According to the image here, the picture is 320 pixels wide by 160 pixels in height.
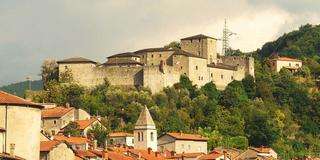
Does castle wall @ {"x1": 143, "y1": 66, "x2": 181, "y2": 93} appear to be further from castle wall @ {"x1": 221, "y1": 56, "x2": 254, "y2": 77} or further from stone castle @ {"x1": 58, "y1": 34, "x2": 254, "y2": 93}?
castle wall @ {"x1": 221, "y1": 56, "x2": 254, "y2": 77}

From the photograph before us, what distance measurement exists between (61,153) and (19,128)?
4.66 meters

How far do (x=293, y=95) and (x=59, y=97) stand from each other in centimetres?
3038

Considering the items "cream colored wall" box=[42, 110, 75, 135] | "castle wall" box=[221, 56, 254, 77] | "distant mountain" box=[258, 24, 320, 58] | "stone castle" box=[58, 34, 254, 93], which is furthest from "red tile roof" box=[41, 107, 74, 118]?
"distant mountain" box=[258, 24, 320, 58]

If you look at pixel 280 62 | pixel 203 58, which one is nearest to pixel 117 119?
pixel 203 58

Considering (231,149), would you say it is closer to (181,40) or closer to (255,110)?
(255,110)

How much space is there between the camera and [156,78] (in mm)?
96438

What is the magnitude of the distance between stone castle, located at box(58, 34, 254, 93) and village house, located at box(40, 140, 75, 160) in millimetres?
53888

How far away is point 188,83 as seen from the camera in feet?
324

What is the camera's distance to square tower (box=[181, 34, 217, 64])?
4146 inches

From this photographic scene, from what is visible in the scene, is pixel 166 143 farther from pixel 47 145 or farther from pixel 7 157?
pixel 7 157

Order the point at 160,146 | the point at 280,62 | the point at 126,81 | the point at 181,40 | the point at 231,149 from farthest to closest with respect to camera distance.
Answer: the point at 280,62, the point at 181,40, the point at 126,81, the point at 231,149, the point at 160,146

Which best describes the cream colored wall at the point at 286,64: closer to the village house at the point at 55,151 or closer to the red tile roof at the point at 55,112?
the red tile roof at the point at 55,112

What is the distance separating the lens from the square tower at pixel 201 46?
105m

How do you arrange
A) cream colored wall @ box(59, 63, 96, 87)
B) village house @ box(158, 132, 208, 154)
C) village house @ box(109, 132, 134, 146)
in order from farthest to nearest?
1. cream colored wall @ box(59, 63, 96, 87)
2. village house @ box(158, 132, 208, 154)
3. village house @ box(109, 132, 134, 146)
